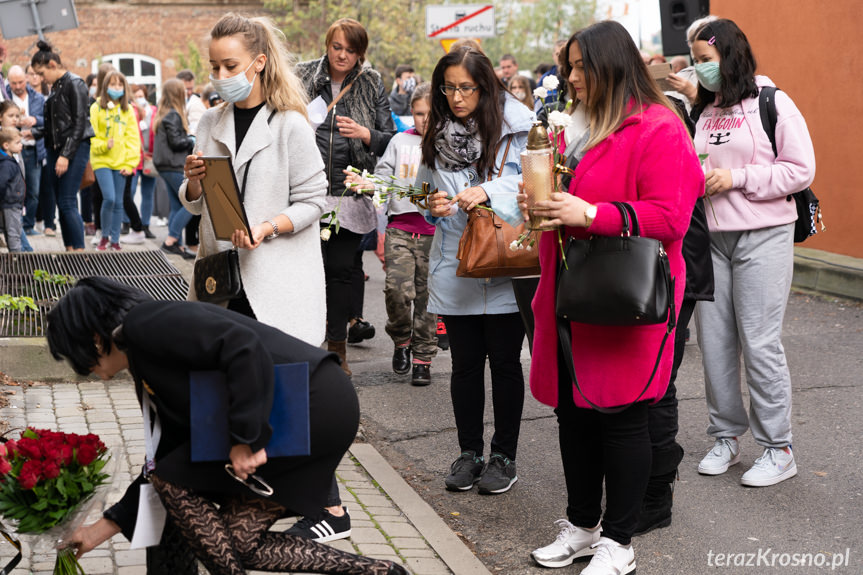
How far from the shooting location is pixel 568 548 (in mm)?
4023

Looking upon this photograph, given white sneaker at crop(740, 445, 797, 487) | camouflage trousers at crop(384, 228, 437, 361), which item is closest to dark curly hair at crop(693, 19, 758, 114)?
white sneaker at crop(740, 445, 797, 487)

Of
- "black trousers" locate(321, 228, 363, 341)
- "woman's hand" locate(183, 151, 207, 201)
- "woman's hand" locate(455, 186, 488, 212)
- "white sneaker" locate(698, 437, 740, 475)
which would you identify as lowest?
"white sneaker" locate(698, 437, 740, 475)

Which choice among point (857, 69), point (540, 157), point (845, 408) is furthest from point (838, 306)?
point (540, 157)

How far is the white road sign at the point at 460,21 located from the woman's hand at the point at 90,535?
42.5 feet

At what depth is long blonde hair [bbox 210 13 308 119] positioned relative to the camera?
4102mm

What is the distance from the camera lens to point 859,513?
452 cm

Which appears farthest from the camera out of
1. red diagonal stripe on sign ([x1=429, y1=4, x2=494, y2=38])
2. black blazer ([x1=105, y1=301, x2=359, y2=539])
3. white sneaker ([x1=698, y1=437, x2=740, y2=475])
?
red diagonal stripe on sign ([x1=429, y1=4, x2=494, y2=38])

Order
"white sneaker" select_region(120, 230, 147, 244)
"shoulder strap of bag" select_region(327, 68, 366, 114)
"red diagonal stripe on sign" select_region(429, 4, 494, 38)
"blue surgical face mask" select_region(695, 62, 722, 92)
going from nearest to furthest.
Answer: "blue surgical face mask" select_region(695, 62, 722, 92), "shoulder strap of bag" select_region(327, 68, 366, 114), "white sneaker" select_region(120, 230, 147, 244), "red diagonal stripe on sign" select_region(429, 4, 494, 38)

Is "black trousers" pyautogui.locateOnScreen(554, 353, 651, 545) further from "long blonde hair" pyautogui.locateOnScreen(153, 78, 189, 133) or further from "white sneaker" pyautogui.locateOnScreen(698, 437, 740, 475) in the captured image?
"long blonde hair" pyautogui.locateOnScreen(153, 78, 189, 133)

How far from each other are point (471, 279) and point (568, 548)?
1276 millimetres

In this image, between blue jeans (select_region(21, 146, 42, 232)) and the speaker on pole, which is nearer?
the speaker on pole

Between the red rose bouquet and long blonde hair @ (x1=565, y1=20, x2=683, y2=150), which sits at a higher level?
long blonde hair @ (x1=565, y1=20, x2=683, y2=150)

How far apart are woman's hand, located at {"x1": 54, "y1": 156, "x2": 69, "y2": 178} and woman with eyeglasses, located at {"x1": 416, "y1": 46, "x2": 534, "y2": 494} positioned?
7209 millimetres

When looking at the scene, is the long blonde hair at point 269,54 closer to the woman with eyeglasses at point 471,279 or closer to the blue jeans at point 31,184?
the woman with eyeglasses at point 471,279
